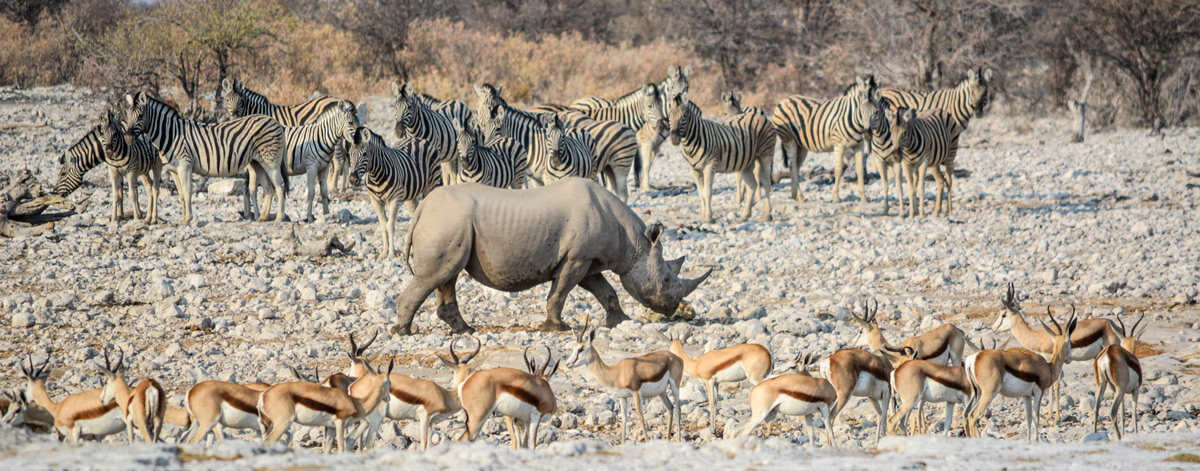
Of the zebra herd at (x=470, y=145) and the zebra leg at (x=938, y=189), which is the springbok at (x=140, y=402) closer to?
the zebra herd at (x=470, y=145)

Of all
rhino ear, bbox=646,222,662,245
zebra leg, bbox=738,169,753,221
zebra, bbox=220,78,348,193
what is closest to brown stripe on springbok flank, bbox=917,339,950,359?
rhino ear, bbox=646,222,662,245

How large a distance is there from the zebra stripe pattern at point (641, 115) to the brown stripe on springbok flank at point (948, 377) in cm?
1088

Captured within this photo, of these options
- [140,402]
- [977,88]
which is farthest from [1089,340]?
[977,88]

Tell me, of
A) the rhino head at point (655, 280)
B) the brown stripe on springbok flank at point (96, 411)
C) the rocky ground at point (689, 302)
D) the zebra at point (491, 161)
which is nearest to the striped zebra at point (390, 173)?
the zebra at point (491, 161)

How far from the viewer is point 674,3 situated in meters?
35.3

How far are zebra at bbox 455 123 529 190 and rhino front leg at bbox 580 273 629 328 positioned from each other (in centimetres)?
373

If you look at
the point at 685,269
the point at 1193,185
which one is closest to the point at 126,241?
the point at 685,269

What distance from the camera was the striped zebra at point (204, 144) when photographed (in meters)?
14.8

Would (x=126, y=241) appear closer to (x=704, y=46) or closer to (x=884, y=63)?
(x=884, y=63)

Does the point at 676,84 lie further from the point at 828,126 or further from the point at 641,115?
the point at 828,126

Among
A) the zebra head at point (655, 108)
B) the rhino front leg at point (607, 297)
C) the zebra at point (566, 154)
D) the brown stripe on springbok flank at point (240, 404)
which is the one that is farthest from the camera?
the zebra head at point (655, 108)

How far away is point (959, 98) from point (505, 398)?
15.8 m

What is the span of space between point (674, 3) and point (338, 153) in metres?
21.5

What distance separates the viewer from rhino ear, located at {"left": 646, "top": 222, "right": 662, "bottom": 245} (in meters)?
9.52
